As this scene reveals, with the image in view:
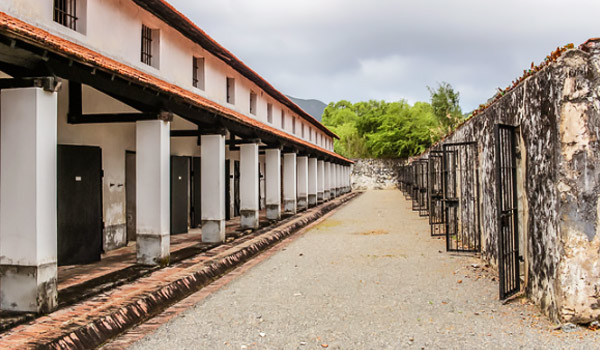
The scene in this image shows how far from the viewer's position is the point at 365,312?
521 cm

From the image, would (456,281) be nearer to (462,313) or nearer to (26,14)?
(462,313)

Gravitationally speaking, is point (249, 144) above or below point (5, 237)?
above

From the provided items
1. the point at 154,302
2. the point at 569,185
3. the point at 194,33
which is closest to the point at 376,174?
the point at 194,33

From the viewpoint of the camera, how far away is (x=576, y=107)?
4387 mm

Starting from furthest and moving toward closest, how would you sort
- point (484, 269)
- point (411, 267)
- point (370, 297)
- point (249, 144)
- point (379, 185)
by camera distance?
1. point (379, 185)
2. point (249, 144)
3. point (411, 267)
4. point (484, 269)
5. point (370, 297)

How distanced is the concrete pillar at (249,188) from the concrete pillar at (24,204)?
23.8 feet

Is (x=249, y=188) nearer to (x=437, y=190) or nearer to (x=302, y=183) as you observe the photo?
(x=437, y=190)

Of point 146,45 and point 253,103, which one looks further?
point 253,103

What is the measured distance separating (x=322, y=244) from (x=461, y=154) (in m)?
3.71

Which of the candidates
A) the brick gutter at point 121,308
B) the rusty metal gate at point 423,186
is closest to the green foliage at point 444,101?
the rusty metal gate at point 423,186

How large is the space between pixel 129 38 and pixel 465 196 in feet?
25.0

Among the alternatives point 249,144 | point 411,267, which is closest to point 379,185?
point 249,144

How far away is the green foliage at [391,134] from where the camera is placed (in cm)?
4384

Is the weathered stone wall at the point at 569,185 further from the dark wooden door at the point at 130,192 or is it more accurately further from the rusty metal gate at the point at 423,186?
the rusty metal gate at the point at 423,186
